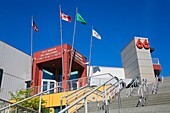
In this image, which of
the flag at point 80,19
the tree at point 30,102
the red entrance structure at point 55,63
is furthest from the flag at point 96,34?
the tree at point 30,102

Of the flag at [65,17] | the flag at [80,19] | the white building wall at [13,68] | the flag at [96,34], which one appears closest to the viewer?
the white building wall at [13,68]

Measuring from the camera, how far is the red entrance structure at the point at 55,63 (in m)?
21.0

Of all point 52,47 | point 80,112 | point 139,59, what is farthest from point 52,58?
point 80,112

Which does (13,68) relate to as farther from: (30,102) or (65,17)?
(30,102)

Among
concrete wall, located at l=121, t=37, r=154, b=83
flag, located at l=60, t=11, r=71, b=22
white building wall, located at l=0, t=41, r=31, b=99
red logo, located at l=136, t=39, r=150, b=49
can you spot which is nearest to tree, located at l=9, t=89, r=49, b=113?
white building wall, located at l=0, t=41, r=31, b=99

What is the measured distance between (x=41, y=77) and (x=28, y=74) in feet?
Result: 7.24

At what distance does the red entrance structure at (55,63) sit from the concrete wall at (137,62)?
530 centimetres

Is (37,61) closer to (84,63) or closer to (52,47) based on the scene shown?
(52,47)

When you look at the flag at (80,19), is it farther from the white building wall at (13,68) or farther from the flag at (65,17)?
the white building wall at (13,68)

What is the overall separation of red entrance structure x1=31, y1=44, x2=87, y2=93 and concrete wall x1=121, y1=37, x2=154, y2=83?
5.30 meters

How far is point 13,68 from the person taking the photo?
22250 millimetres

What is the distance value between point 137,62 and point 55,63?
831 cm

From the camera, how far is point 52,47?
72.7ft

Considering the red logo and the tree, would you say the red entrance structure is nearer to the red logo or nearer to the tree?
the tree
